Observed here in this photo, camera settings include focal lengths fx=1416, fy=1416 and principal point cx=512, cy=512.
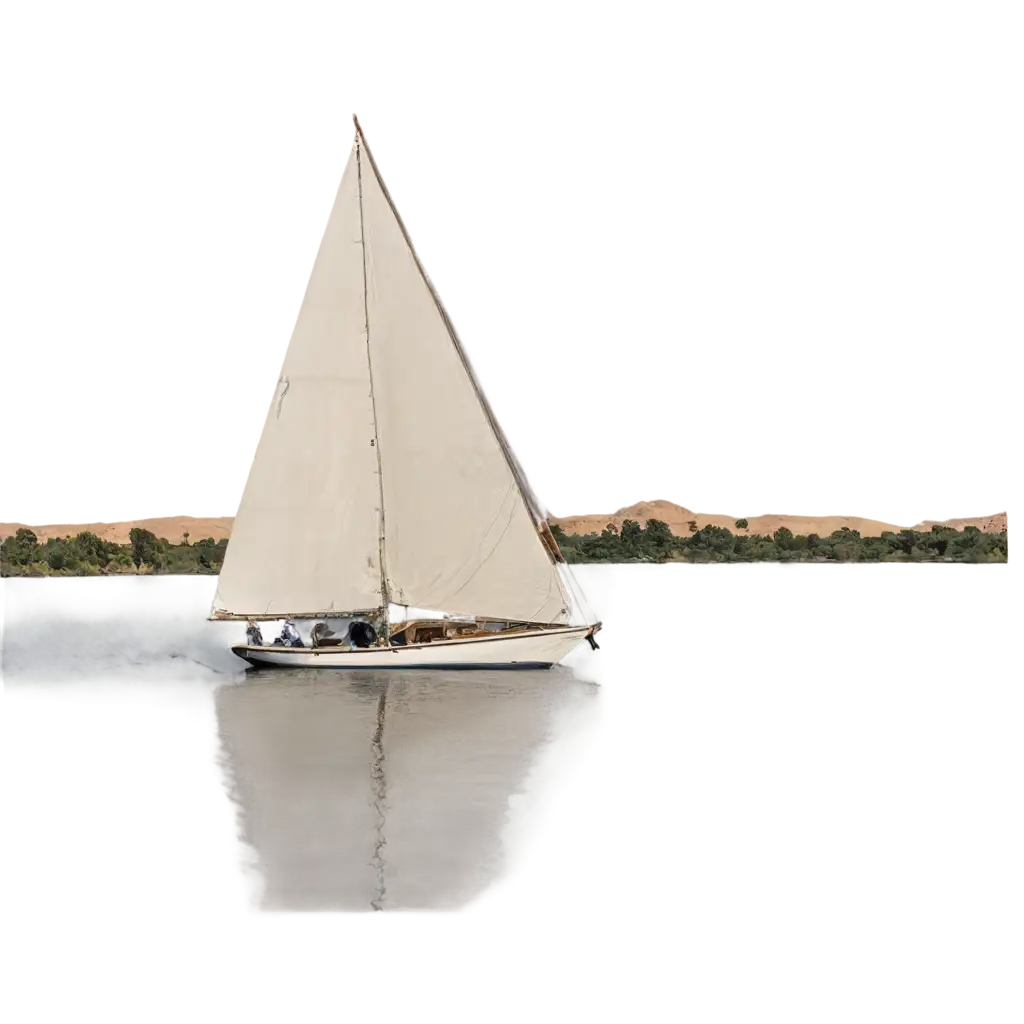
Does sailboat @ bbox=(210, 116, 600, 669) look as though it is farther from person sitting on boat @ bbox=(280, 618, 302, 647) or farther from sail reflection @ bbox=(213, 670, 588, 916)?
sail reflection @ bbox=(213, 670, 588, 916)

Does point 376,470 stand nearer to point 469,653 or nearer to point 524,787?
point 469,653

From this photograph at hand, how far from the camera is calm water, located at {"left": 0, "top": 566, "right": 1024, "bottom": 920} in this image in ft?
84.4

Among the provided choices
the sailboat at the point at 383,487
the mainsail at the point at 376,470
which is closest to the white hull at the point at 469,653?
the sailboat at the point at 383,487

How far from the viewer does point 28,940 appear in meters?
22.4

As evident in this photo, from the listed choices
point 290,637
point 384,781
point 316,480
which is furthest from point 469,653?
point 384,781

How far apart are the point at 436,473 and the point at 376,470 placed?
2514mm

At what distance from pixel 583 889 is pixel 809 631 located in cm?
7206

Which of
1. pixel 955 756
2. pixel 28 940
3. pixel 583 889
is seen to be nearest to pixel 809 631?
pixel 955 756

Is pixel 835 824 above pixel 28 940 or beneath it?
above

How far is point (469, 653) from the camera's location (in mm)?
57188

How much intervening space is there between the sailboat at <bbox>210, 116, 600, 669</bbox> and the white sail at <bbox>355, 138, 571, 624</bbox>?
0.05 meters

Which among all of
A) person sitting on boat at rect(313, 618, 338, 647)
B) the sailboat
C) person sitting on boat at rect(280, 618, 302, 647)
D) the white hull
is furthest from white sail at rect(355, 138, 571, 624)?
person sitting on boat at rect(280, 618, 302, 647)

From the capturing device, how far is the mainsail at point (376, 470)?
54719 millimetres

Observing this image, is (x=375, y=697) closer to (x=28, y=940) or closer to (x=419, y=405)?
(x=419, y=405)
